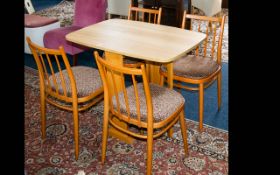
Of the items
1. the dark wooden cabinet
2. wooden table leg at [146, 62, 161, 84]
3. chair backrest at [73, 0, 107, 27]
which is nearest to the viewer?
wooden table leg at [146, 62, 161, 84]

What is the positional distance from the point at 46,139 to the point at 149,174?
0.91 m

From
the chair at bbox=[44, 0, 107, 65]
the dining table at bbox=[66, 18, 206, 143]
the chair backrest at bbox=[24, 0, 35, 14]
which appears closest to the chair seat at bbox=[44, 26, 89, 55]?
the chair at bbox=[44, 0, 107, 65]

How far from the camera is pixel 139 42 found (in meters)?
2.12

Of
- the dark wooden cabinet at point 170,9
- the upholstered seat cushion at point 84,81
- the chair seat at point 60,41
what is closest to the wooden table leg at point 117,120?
the upholstered seat cushion at point 84,81

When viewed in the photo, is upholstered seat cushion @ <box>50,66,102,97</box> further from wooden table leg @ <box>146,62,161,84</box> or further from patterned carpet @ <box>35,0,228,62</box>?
patterned carpet @ <box>35,0,228,62</box>

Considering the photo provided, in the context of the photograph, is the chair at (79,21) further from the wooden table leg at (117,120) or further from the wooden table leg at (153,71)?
the wooden table leg at (117,120)

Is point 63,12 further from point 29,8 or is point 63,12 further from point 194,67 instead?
point 194,67

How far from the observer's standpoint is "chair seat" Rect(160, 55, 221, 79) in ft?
7.80

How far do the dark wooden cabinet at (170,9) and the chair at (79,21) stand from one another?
25.7 inches

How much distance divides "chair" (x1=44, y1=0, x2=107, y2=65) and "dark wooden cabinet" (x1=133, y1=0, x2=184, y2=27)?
65cm

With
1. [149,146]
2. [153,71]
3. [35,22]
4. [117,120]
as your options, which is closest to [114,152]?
[117,120]

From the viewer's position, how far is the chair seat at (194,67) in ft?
7.80

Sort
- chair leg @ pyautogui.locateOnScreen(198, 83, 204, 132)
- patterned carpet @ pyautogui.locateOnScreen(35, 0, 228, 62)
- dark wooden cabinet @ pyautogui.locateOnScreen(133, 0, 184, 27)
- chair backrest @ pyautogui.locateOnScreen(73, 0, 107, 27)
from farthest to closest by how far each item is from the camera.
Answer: patterned carpet @ pyautogui.locateOnScreen(35, 0, 228, 62)
dark wooden cabinet @ pyautogui.locateOnScreen(133, 0, 184, 27)
chair backrest @ pyautogui.locateOnScreen(73, 0, 107, 27)
chair leg @ pyautogui.locateOnScreen(198, 83, 204, 132)
